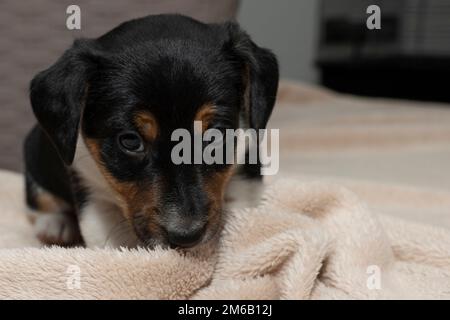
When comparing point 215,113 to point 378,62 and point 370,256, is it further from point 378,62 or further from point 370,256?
point 378,62

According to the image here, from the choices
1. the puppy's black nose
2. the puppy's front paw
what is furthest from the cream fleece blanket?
the puppy's front paw

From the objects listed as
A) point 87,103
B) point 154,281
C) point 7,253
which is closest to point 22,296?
point 7,253

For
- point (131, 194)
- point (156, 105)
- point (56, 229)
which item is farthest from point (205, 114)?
point (56, 229)

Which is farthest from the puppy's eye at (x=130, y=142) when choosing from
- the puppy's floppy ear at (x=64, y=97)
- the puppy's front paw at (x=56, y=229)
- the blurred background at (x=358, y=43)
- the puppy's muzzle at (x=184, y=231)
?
the blurred background at (x=358, y=43)

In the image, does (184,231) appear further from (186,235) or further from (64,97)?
(64,97)

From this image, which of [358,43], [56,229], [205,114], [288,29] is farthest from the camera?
[358,43]

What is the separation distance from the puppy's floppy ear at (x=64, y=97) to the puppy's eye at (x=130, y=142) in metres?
0.11

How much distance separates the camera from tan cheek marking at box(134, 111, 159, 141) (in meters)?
1.46

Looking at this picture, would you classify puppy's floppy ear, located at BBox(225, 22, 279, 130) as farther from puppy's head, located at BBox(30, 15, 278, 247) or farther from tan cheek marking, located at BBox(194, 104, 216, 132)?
tan cheek marking, located at BBox(194, 104, 216, 132)

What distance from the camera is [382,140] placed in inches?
119

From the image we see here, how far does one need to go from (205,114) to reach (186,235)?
30cm

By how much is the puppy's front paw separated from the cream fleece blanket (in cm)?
41

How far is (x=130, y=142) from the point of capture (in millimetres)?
1514

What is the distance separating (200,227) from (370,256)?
1.37ft
